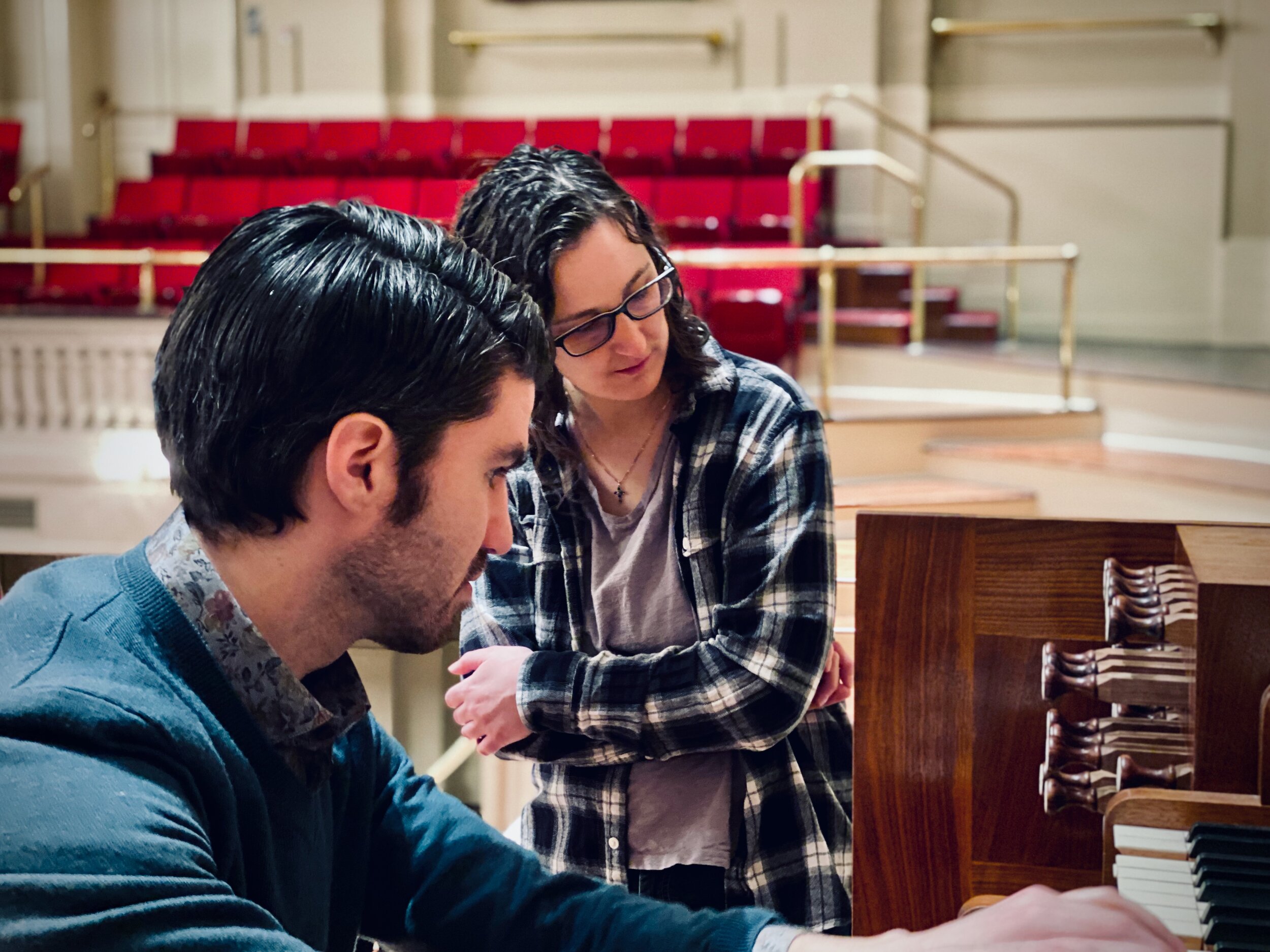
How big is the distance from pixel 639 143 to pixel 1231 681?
6.74m

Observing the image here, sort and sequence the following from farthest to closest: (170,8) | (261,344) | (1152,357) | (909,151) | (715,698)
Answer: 1. (170,8)
2. (909,151)
3. (1152,357)
4. (715,698)
5. (261,344)

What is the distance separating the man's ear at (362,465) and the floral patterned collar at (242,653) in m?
0.10

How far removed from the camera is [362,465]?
81 centimetres

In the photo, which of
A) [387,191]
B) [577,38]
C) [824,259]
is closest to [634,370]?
[824,259]

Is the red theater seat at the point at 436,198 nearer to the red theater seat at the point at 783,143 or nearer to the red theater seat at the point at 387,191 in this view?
the red theater seat at the point at 387,191

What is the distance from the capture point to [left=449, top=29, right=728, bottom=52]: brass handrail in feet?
24.8

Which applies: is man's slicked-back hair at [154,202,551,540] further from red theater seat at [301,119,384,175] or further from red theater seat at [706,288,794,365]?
red theater seat at [301,119,384,175]

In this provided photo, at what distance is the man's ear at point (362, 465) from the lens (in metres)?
0.79

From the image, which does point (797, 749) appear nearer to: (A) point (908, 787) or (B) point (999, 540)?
(A) point (908, 787)

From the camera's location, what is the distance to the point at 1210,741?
856 millimetres

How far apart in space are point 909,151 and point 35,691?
23.6 feet

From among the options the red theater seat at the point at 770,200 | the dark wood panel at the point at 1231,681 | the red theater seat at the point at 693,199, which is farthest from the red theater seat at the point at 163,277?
the dark wood panel at the point at 1231,681

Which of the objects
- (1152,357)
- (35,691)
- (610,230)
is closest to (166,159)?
(1152,357)

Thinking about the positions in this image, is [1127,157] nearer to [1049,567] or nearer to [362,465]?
[1049,567]
